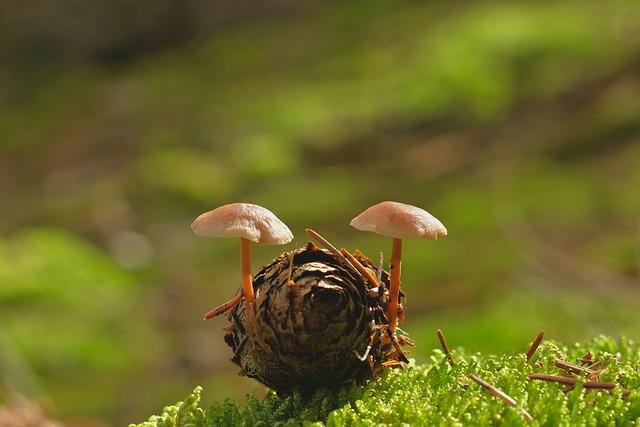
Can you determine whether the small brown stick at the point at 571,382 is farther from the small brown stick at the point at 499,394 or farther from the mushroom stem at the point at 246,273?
the mushroom stem at the point at 246,273

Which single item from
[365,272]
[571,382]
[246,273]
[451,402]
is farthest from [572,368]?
[246,273]

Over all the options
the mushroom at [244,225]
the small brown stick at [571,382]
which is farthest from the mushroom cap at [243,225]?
the small brown stick at [571,382]

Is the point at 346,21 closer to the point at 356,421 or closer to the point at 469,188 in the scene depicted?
the point at 469,188

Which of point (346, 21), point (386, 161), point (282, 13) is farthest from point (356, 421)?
point (282, 13)

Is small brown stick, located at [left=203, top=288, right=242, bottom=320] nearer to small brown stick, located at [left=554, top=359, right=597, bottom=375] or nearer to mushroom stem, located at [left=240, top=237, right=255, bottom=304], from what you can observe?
mushroom stem, located at [left=240, top=237, right=255, bottom=304]

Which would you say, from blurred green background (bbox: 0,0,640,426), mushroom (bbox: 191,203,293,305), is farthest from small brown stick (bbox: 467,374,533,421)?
blurred green background (bbox: 0,0,640,426)

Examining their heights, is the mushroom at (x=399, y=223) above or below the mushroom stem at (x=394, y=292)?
above
